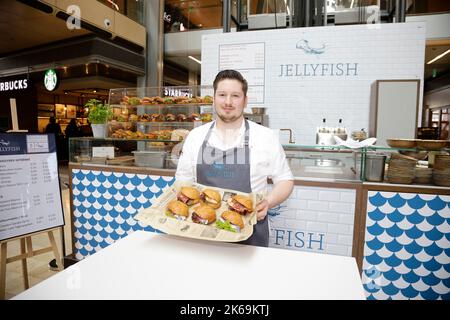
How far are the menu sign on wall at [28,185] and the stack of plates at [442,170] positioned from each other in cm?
323

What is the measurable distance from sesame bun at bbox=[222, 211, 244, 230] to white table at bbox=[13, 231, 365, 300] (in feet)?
0.42

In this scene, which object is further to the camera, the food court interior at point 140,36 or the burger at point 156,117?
the food court interior at point 140,36

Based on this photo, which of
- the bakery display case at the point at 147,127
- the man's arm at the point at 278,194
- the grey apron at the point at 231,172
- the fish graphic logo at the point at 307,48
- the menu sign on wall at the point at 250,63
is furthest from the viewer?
the menu sign on wall at the point at 250,63

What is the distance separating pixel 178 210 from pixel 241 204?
0.95 feet

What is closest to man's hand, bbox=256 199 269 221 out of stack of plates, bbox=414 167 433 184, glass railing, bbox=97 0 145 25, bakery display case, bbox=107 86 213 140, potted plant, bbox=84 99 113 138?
stack of plates, bbox=414 167 433 184

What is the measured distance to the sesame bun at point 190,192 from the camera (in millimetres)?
1494

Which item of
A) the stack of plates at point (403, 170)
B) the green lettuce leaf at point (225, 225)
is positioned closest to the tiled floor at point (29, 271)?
the green lettuce leaf at point (225, 225)

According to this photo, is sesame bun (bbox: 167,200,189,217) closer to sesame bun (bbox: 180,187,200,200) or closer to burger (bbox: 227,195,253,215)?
sesame bun (bbox: 180,187,200,200)

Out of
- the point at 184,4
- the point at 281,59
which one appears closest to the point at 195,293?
the point at 281,59

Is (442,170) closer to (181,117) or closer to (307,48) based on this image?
(181,117)

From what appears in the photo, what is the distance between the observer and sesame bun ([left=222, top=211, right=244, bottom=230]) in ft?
4.38

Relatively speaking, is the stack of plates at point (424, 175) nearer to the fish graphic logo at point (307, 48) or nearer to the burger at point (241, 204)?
the burger at point (241, 204)

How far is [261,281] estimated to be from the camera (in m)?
1.12

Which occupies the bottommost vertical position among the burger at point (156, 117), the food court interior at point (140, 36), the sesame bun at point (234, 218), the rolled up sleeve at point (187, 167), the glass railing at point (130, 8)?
the sesame bun at point (234, 218)
